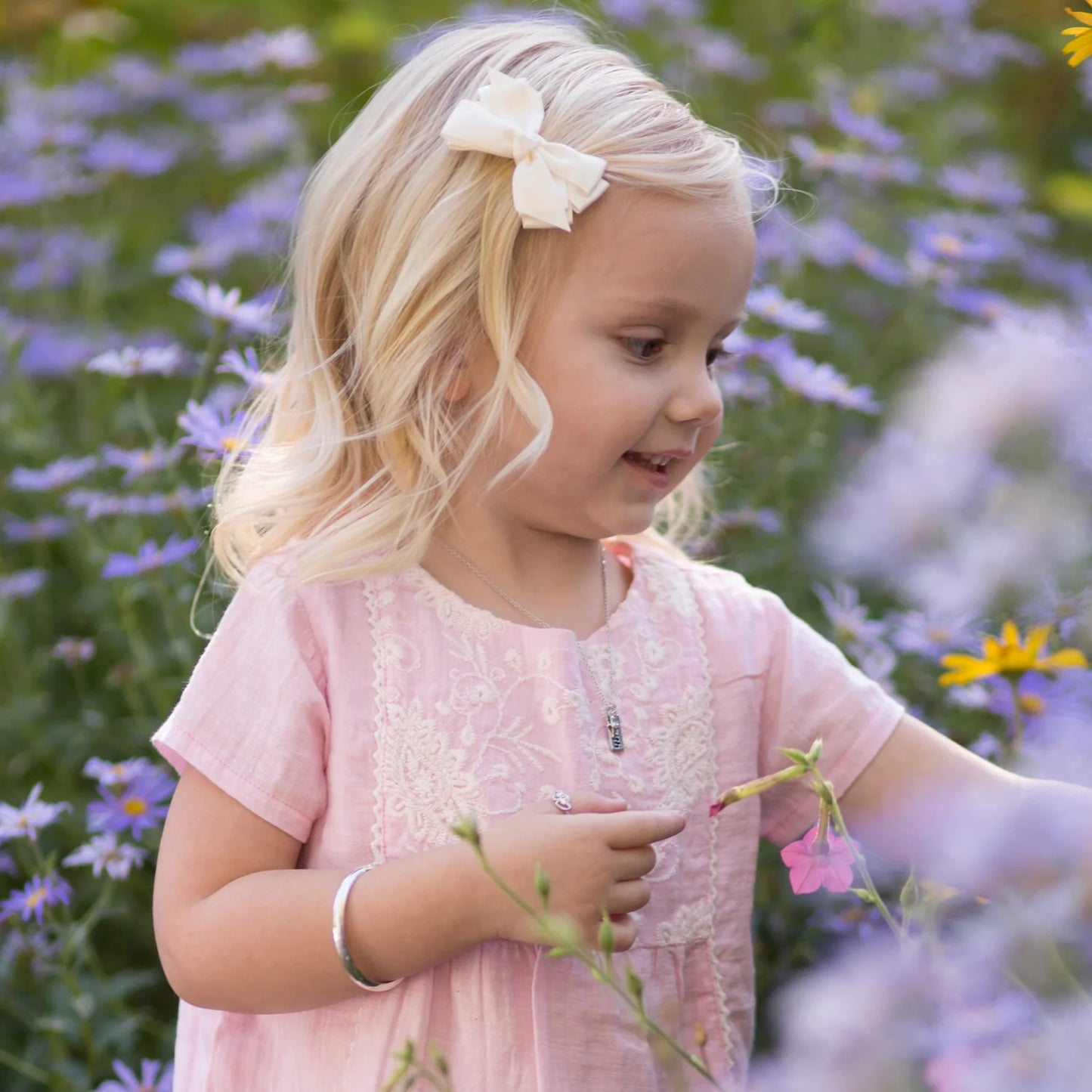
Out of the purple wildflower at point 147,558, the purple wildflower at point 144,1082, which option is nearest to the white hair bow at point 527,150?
the purple wildflower at point 147,558

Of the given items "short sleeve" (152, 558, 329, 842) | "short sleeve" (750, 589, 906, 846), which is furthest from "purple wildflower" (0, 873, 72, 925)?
"short sleeve" (750, 589, 906, 846)

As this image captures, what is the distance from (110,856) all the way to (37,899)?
0.09 metres

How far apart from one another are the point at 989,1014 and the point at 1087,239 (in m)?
2.97

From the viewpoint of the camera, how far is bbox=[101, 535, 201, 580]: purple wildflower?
1507 millimetres

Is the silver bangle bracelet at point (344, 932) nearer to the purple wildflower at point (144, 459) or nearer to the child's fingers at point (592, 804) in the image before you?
the child's fingers at point (592, 804)

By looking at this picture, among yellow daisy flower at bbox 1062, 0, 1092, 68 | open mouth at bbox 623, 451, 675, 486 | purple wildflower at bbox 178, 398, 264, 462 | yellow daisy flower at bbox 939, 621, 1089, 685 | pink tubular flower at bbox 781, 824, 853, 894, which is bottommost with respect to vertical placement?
purple wildflower at bbox 178, 398, 264, 462

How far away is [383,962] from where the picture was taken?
1015mm

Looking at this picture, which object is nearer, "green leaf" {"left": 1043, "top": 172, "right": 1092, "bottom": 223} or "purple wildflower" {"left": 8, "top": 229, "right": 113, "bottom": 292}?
"purple wildflower" {"left": 8, "top": 229, "right": 113, "bottom": 292}

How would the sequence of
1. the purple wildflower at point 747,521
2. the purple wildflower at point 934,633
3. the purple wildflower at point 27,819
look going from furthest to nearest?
the purple wildflower at point 747,521 < the purple wildflower at point 934,633 < the purple wildflower at point 27,819

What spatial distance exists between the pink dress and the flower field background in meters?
0.16

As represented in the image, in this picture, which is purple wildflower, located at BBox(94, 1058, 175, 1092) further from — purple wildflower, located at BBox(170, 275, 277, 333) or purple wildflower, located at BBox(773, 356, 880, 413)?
purple wildflower, located at BBox(773, 356, 880, 413)

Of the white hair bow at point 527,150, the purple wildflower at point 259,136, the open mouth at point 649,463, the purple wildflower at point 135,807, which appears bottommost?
the purple wildflower at point 259,136

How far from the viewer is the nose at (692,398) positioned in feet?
3.58

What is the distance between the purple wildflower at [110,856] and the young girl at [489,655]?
7.9 inches
